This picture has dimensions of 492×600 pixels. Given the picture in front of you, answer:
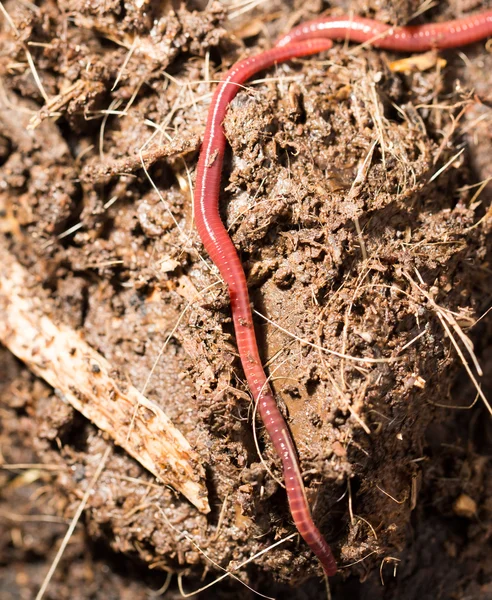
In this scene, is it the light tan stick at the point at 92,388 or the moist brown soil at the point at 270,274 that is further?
the light tan stick at the point at 92,388

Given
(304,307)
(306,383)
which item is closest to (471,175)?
(304,307)

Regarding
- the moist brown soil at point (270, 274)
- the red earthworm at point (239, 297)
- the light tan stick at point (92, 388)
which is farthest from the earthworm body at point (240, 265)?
the light tan stick at point (92, 388)

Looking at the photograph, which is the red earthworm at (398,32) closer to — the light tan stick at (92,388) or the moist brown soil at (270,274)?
the moist brown soil at (270,274)

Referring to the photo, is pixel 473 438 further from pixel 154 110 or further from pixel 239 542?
pixel 154 110

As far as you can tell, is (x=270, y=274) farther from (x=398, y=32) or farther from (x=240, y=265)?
(x=398, y=32)

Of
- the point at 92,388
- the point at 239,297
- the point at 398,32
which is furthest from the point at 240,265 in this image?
the point at 398,32
